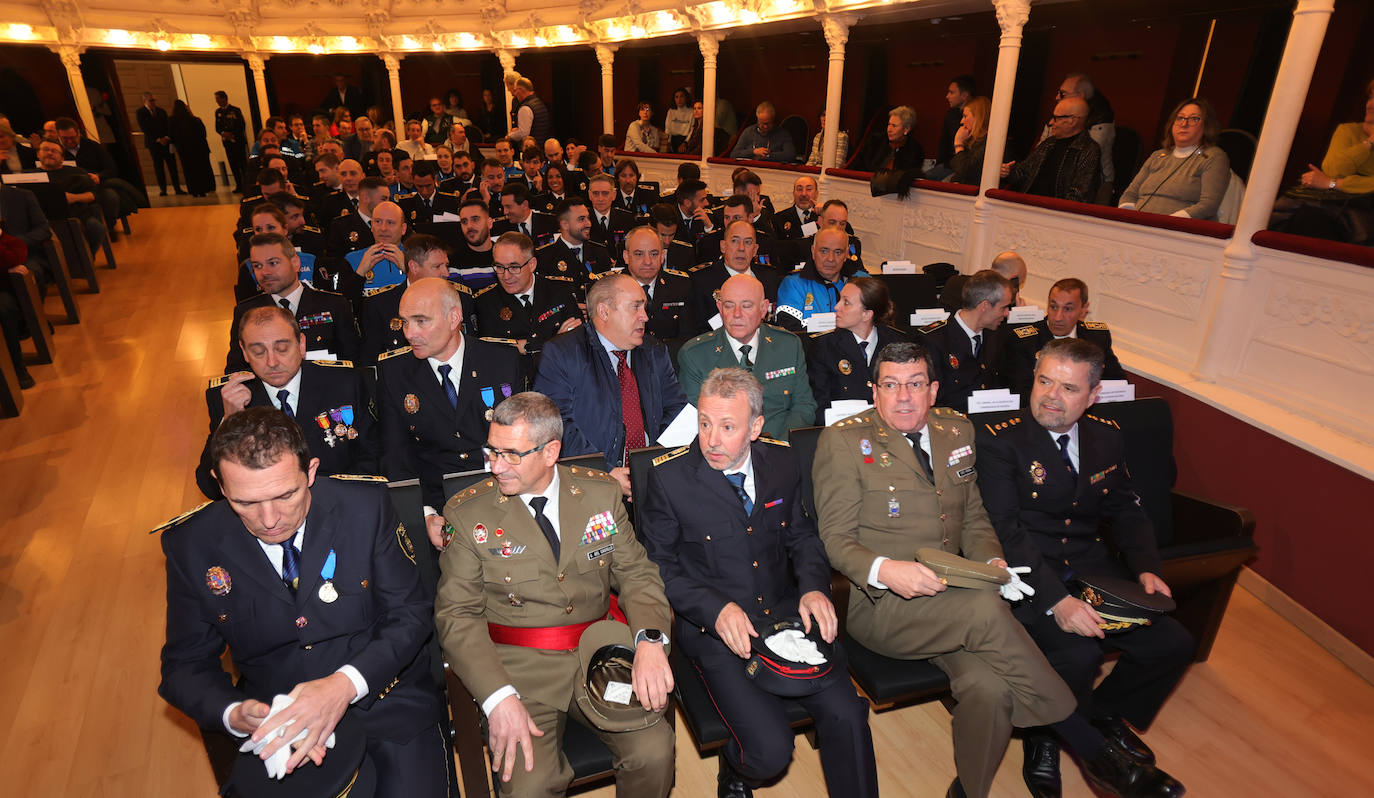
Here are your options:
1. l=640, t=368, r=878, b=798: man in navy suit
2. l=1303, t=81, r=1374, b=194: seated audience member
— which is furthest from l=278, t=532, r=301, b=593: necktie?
l=1303, t=81, r=1374, b=194: seated audience member

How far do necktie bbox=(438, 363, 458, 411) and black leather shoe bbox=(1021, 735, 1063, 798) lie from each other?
2.53 meters

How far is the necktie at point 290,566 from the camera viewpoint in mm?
1846

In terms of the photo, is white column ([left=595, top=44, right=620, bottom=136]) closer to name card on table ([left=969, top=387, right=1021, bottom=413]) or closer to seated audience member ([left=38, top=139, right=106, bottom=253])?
seated audience member ([left=38, top=139, right=106, bottom=253])

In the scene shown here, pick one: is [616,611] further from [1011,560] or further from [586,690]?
[1011,560]

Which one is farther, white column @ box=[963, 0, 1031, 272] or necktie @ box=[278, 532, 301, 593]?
white column @ box=[963, 0, 1031, 272]

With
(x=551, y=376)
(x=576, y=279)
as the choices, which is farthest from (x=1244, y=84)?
(x=551, y=376)

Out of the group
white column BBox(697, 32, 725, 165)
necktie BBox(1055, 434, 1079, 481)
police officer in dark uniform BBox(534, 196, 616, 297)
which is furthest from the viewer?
white column BBox(697, 32, 725, 165)

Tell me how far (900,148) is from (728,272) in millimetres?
3721

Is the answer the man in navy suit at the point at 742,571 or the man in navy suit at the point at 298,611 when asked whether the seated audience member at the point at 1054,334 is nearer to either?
the man in navy suit at the point at 742,571

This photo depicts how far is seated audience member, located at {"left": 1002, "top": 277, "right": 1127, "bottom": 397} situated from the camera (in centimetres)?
377

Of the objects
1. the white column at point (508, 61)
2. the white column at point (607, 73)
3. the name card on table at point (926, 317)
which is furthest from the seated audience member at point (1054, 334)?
the white column at point (508, 61)

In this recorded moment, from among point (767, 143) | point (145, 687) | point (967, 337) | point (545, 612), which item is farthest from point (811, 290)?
point (767, 143)

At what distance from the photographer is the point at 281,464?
1.71m

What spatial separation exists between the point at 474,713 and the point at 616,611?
0.51m
